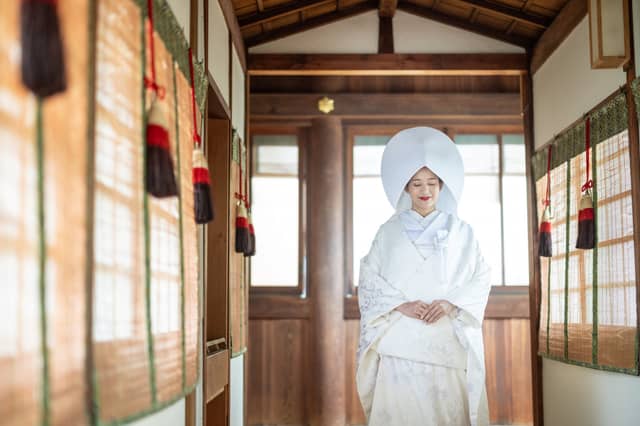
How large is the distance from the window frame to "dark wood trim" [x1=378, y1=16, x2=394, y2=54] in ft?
4.64

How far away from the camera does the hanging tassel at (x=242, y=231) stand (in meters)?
4.35

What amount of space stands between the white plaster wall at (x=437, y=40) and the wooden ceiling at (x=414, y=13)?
0.17 feet

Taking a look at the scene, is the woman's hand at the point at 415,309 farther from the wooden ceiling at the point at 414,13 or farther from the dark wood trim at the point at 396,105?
the dark wood trim at the point at 396,105

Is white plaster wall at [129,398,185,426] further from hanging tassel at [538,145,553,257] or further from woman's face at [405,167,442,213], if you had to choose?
hanging tassel at [538,145,553,257]

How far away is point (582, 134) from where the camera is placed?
4113mm

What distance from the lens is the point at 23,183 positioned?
1381 millimetres

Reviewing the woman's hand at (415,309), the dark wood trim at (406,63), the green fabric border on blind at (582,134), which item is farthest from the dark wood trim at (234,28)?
the green fabric border on blind at (582,134)

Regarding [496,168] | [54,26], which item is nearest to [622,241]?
[54,26]

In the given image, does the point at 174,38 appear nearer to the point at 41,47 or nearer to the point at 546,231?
the point at 41,47

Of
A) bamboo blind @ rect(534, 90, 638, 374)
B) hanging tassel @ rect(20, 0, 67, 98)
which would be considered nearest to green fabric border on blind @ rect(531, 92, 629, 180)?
bamboo blind @ rect(534, 90, 638, 374)

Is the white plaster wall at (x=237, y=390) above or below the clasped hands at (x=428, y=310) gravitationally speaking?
below

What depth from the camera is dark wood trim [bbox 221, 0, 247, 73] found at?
4213mm

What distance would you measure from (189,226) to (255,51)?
276 cm

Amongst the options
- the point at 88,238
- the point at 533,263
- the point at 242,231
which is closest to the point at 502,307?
the point at 533,263
